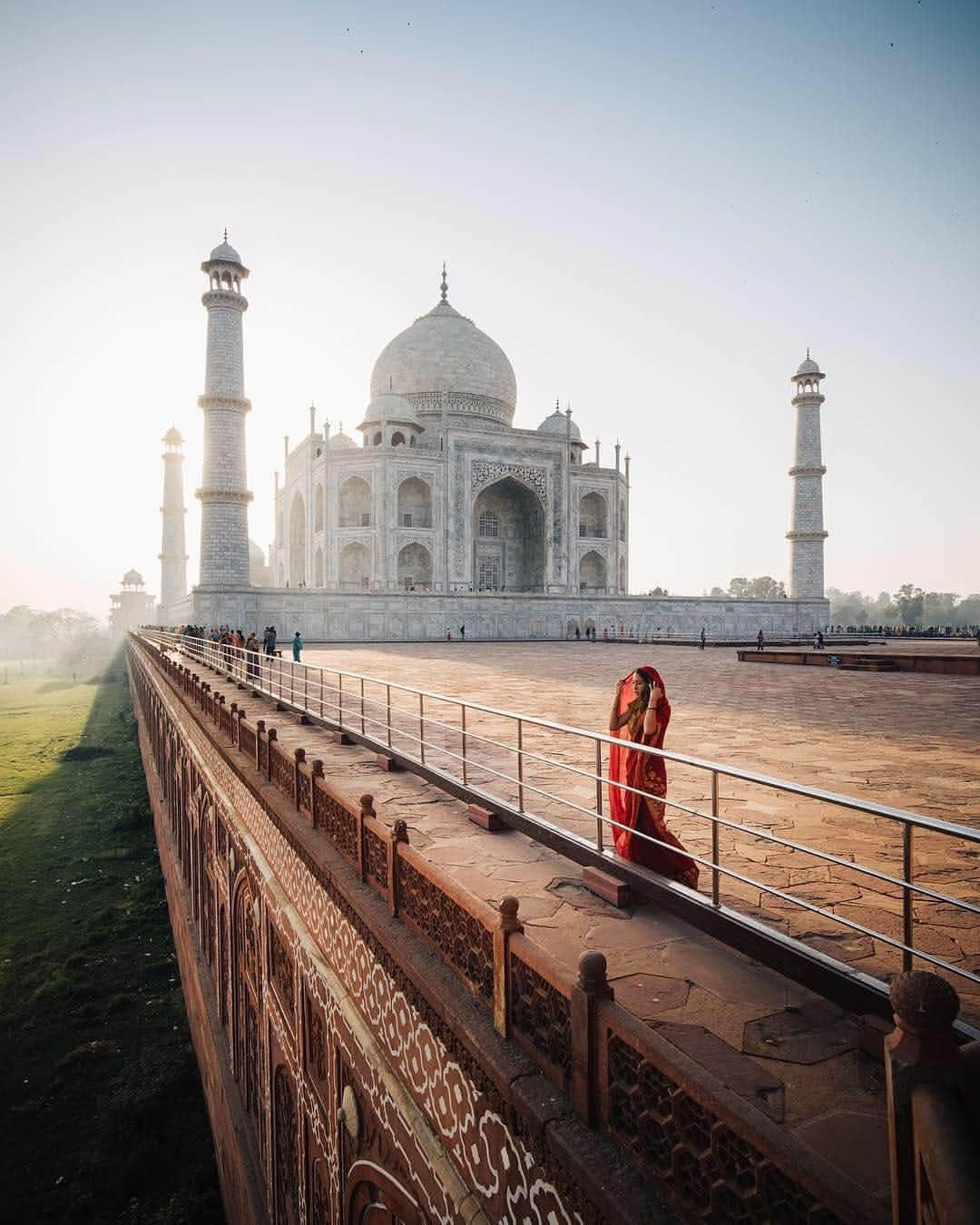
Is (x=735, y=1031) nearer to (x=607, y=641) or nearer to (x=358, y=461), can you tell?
(x=607, y=641)

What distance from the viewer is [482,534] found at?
38125mm

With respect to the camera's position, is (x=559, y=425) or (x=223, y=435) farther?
(x=559, y=425)

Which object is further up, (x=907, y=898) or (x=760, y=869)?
(x=907, y=898)

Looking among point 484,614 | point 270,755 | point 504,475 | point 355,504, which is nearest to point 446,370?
point 504,475

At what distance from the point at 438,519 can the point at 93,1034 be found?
26920 mm

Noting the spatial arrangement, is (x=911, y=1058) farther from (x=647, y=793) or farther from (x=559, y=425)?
(x=559, y=425)

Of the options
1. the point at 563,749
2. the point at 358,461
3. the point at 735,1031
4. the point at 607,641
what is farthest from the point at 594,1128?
the point at 358,461

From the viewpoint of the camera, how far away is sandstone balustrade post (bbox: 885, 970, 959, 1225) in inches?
42.1

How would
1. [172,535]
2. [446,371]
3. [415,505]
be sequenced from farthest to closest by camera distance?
[172,535], [446,371], [415,505]

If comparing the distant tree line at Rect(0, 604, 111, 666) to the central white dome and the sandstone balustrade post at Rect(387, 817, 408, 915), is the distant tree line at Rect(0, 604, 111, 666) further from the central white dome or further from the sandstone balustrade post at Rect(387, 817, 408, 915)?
the sandstone balustrade post at Rect(387, 817, 408, 915)

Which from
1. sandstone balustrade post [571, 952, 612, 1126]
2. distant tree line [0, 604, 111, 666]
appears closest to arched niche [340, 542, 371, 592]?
sandstone balustrade post [571, 952, 612, 1126]

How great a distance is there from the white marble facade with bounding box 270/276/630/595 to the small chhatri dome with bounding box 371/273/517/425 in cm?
7

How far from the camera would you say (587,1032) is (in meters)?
1.79

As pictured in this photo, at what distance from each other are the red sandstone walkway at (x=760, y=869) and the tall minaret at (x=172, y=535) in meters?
38.1
